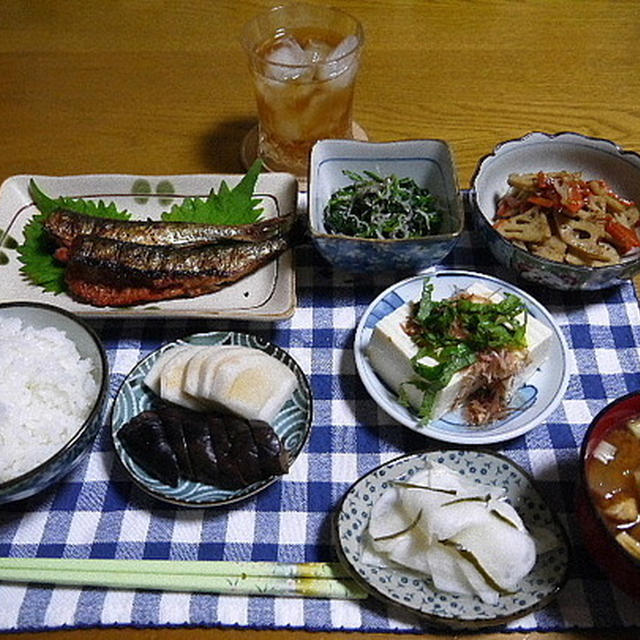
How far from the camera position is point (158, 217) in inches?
87.2

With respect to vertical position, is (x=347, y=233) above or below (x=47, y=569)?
above

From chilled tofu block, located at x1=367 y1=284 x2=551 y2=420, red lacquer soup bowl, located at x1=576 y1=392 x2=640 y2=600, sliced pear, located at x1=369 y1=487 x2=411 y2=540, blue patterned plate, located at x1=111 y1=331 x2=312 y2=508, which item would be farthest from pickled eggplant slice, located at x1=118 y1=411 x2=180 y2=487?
red lacquer soup bowl, located at x1=576 y1=392 x2=640 y2=600

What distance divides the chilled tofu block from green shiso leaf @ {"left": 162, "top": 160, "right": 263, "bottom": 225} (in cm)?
67

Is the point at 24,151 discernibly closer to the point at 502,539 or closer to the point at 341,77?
the point at 341,77

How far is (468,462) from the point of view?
1.57m

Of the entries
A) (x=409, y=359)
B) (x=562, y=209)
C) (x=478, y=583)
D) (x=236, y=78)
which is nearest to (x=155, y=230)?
(x=409, y=359)

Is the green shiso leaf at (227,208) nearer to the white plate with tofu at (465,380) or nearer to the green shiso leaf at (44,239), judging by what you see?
the green shiso leaf at (44,239)

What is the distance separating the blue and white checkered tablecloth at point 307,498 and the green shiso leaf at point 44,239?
0.23 m

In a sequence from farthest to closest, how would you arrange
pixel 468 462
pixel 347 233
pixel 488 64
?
pixel 488 64 → pixel 347 233 → pixel 468 462

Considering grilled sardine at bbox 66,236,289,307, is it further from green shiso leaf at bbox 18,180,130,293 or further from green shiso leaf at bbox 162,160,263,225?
green shiso leaf at bbox 162,160,263,225

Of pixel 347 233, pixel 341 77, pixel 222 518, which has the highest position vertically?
pixel 341 77

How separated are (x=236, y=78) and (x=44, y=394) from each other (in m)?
1.71

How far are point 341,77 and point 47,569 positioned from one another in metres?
1.68

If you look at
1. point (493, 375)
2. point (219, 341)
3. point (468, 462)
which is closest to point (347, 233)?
point (219, 341)
